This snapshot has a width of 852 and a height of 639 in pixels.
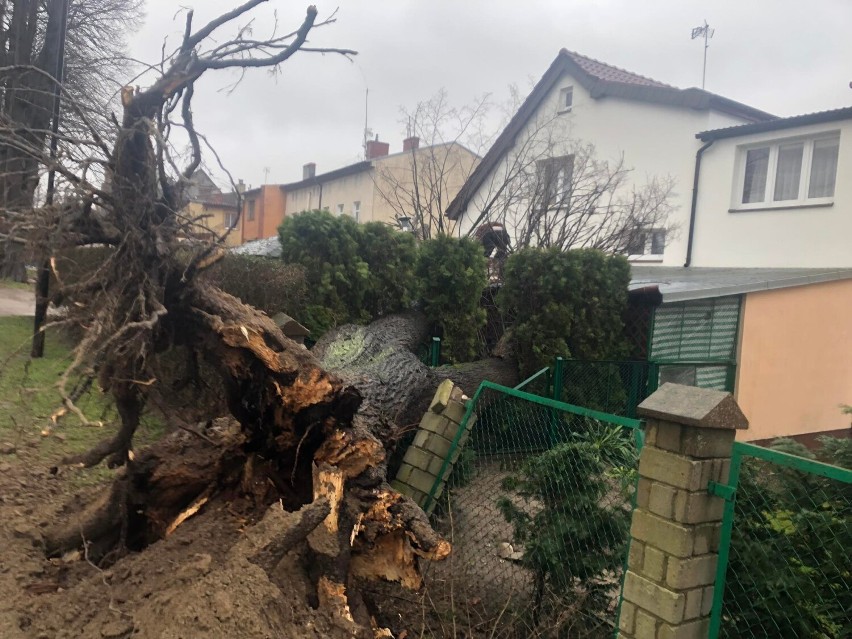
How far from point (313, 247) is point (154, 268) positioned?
14.5 ft

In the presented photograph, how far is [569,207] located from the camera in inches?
475

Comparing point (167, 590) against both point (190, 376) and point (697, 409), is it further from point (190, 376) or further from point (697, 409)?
point (697, 409)

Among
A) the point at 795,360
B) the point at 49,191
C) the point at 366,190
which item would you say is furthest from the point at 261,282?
the point at 366,190

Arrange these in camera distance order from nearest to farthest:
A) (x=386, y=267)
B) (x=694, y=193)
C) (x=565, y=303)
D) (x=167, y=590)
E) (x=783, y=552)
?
(x=783, y=552) → (x=167, y=590) → (x=565, y=303) → (x=386, y=267) → (x=694, y=193)

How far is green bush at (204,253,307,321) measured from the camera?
24.3 ft

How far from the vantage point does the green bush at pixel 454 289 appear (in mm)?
8266

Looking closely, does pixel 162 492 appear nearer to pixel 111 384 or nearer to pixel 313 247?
pixel 111 384

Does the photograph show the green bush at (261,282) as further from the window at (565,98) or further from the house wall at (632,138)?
the window at (565,98)

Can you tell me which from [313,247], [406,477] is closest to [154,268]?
[406,477]

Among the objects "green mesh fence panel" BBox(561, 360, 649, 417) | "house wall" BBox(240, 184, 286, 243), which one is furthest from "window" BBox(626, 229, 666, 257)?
"house wall" BBox(240, 184, 286, 243)

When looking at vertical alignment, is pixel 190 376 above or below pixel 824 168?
below

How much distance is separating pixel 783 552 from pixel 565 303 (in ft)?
16.2

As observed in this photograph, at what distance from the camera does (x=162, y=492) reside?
413 cm

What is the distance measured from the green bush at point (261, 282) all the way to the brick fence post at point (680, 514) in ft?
17.1
